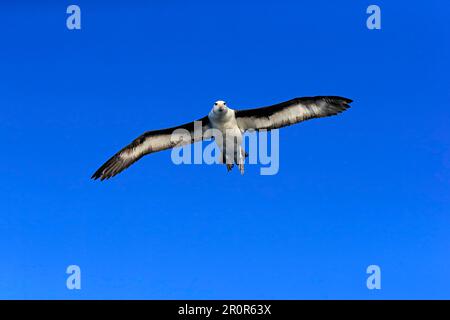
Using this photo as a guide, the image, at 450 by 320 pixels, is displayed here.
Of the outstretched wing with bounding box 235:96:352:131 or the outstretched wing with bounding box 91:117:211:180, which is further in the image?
the outstretched wing with bounding box 91:117:211:180

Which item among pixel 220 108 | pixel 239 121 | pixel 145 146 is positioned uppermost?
pixel 220 108

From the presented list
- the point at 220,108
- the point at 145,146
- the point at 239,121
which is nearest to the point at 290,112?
the point at 239,121

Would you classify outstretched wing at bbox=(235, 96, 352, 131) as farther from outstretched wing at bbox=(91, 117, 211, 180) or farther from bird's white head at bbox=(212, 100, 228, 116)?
outstretched wing at bbox=(91, 117, 211, 180)

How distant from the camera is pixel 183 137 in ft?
77.7

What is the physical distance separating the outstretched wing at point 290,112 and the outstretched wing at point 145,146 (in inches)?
86.9

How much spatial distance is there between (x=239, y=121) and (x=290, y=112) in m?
1.94

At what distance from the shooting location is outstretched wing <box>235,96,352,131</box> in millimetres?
21656

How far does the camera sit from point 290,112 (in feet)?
72.7

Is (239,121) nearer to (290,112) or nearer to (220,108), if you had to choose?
(220,108)

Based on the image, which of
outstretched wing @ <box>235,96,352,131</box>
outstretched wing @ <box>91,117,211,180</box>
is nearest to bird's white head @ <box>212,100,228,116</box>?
outstretched wing @ <box>235,96,352,131</box>

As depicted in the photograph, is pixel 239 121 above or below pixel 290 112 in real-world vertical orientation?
below

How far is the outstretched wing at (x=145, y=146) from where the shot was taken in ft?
76.8

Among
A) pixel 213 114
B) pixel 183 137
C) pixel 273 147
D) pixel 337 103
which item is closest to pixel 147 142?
pixel 183 137

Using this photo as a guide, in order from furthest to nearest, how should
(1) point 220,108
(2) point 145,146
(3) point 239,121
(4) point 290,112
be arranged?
1. (2) point 145,146
2. (3) point 239,121
3. (4) point 290,112
4. (1) point 220,108
